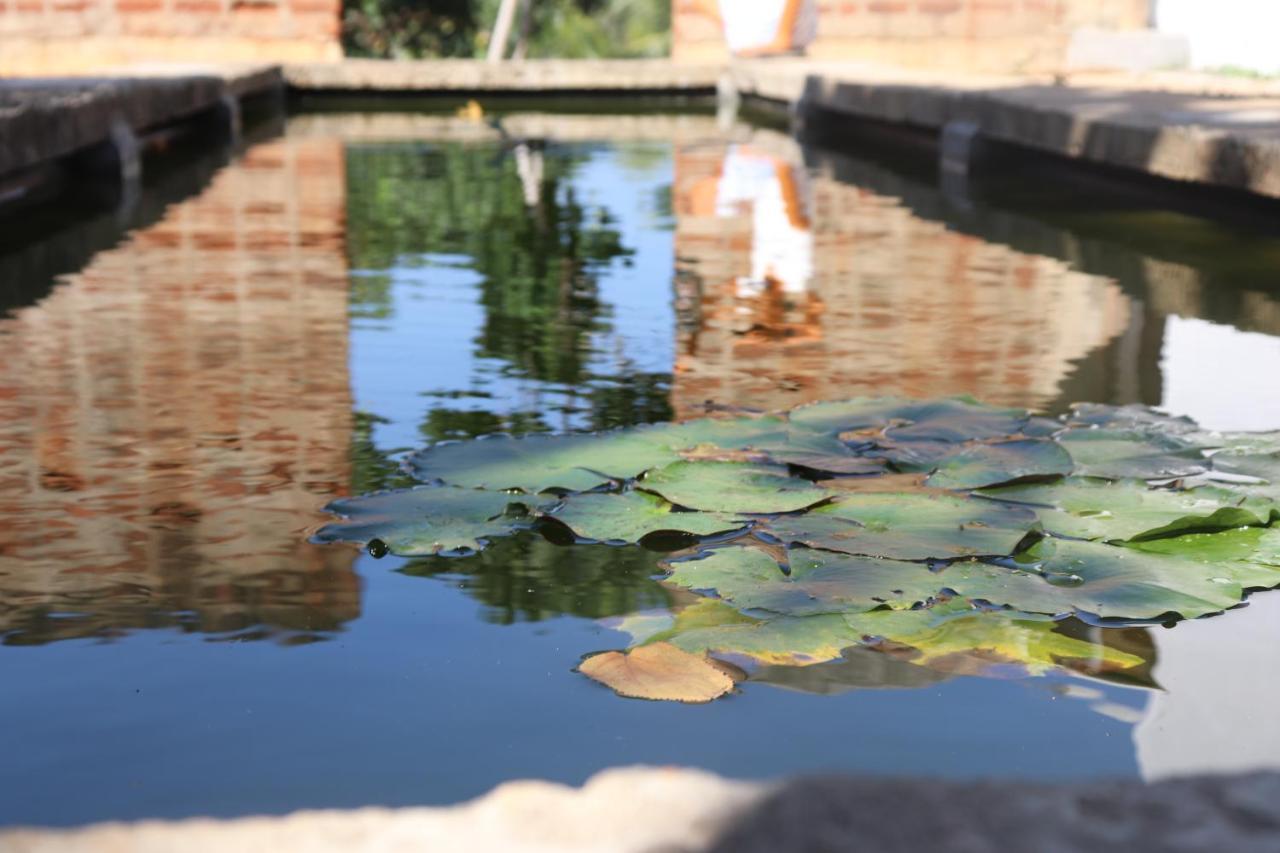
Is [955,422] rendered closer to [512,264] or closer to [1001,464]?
[1001,464]

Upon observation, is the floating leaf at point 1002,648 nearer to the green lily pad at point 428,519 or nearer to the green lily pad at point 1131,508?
the green lily pad at point 1131,508

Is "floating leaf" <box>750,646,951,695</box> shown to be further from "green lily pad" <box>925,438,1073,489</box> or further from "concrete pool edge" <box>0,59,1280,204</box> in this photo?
"concrete pool edge" <box>0,59,1280,204</box>

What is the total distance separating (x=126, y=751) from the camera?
1.26 m

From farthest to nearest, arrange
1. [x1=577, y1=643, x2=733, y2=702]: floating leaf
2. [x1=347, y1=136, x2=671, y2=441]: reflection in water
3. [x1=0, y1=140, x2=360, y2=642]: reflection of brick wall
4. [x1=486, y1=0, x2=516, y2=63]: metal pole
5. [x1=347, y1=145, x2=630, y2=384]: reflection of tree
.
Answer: [x1=486, y1=0, x2=516, y2=63]: metal pole
[x1=347, y1=145, x2=630, y2=384]: reflection of tree
[x1=347, y1=136, x2=671, y2=441]: reflection in water
[x1=0, y1=140, x2=360, y2=642]: reflection of brick wall
[x1=577, y1=643, x2=733, y2=702]: floating leaf

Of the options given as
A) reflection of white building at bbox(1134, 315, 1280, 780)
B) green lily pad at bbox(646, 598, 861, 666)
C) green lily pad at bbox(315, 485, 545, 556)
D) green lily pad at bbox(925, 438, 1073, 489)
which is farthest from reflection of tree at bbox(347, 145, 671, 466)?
reflection of white building at bbox(1134, 315, 1280, 780)

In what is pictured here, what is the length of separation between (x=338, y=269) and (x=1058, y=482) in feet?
7.43

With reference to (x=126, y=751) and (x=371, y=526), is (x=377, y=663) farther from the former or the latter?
(x=371, y=526)

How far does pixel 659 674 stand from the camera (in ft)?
4.63

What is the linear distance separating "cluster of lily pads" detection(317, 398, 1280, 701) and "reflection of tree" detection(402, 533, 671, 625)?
1.1 inches

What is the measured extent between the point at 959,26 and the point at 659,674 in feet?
36.1

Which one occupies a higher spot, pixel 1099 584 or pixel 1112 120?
pixel 1112 120

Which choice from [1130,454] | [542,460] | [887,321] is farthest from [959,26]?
[542,460]

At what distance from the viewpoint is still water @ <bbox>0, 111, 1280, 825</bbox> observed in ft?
4.17

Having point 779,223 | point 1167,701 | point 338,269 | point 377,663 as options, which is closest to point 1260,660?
point 1167,701
